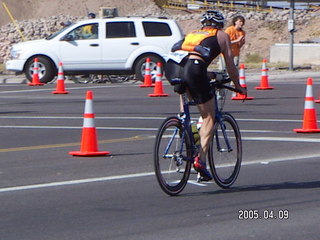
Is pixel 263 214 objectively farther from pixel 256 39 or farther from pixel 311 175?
pixel 256 39

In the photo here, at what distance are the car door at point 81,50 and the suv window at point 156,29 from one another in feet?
4.81

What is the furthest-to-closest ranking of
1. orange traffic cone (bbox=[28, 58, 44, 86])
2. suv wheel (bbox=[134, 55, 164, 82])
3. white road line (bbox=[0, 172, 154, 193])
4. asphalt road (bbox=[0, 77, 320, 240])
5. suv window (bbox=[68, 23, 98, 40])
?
suv window (bbox=[68, 23, 98, 40]) < suv wheel (bbox=[134, 55, 164, 82]) < orange traffic cone (bbox=[28, 58, 44, 86]) < white road line (bbox=[0, 172, 154, 193]) < asphalt road (bbox=[0, 77, 320, 240])

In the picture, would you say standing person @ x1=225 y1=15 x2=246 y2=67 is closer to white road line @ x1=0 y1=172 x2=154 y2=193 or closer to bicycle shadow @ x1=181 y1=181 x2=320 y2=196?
white road line @ x1=0 y1=172 x2=154 y2=193

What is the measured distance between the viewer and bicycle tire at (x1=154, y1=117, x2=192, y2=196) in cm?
856

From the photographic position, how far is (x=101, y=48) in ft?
86.6

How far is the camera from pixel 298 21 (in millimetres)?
64000

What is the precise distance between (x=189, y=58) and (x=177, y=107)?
963cm

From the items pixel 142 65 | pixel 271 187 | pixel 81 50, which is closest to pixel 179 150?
pixel 271 187

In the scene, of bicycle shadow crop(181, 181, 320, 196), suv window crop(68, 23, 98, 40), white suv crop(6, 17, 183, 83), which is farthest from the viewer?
suv window crop(68, 23, 98, 40)

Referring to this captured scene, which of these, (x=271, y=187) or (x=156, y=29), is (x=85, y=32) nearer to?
(x=156, y=29)

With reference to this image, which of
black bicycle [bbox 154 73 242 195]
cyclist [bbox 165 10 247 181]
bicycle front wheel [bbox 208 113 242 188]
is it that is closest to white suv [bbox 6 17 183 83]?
bicycle front wheel [bbox 208 113 242 188]

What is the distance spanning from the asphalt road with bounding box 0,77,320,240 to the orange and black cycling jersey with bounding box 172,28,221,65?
54.6 inches

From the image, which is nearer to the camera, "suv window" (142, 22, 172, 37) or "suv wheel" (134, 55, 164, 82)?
"suv wheel" (134, 55, 164, 82)

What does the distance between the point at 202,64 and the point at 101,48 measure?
17973 mm
